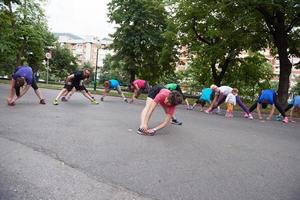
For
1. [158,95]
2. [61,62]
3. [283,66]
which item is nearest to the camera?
[158,95]

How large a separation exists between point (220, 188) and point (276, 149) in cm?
371

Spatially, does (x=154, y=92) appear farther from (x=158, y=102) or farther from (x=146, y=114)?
(x=146, y=114)

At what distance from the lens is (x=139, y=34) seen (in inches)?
1487

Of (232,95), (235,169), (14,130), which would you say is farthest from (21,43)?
(235,169)

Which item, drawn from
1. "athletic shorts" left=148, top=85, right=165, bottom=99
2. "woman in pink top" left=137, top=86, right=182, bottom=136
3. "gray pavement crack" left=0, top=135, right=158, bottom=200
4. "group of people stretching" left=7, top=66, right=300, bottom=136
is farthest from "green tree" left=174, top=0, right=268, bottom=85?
"gray pavement crack" left=0, top=135, right=158, bottom=200

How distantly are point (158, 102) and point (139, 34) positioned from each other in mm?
29830

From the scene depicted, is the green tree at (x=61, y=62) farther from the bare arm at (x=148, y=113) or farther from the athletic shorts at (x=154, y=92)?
the bare arm at (x=148, y=113)

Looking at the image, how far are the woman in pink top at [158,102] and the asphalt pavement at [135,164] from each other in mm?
311

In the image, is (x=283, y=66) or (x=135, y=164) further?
(x=283, y=66)

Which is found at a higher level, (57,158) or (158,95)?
(158,95)

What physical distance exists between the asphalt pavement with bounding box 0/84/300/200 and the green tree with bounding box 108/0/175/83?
93.7 feet

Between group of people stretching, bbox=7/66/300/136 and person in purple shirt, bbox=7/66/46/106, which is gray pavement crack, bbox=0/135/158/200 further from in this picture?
person in purple shirt, bbox=7/66/46/106

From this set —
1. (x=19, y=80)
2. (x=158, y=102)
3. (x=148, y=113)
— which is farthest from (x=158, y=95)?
(x=19, y=80)

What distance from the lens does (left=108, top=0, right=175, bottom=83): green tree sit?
37.7m
